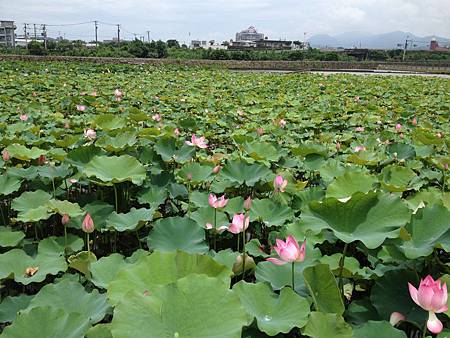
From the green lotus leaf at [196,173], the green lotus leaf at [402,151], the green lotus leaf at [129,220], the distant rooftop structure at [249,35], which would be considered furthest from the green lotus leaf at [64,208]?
the distant rooftop structure at [249,35]

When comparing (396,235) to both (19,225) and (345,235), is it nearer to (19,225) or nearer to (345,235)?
(345,235)

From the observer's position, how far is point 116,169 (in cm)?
185

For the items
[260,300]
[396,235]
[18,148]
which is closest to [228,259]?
[260,300]

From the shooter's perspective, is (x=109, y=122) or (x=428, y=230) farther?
(x=109, y=122)

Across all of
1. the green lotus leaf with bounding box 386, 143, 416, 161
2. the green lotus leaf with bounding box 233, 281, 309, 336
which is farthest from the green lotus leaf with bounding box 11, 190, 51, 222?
the green lotus leaf with bounding box 386, 143, 416, 161

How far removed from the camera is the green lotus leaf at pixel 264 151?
88.0 inches

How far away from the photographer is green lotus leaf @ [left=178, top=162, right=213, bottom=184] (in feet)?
6.44

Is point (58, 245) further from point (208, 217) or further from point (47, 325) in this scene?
point (47, 325)

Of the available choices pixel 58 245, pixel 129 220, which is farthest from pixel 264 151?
pixel 58 245

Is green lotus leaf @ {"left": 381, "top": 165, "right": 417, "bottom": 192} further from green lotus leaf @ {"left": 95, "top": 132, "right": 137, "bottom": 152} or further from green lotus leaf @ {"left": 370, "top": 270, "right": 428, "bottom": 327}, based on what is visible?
green lotus leaf @ {"left": 95, "top": 132, "right": 137, "bottom": 152}

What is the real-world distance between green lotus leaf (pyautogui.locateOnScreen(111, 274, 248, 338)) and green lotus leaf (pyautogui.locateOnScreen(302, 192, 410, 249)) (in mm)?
483

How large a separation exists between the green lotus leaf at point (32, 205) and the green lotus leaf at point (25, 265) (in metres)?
0.24

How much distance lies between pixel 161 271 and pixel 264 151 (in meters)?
1.40

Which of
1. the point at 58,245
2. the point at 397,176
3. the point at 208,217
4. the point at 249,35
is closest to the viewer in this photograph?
the point at 58,245
